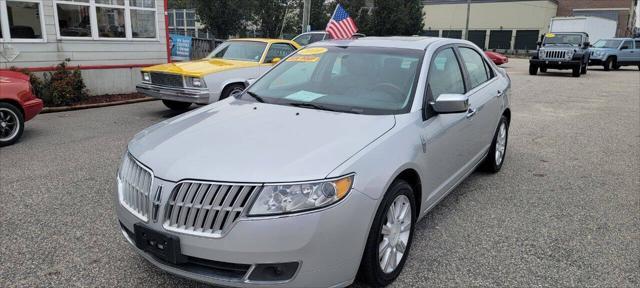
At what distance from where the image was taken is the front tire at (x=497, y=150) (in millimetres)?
5254

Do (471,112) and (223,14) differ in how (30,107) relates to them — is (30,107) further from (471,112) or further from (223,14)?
(223,14)

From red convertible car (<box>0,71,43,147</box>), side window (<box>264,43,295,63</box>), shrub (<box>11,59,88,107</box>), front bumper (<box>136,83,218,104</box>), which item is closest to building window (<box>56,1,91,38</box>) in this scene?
shrub (<box>11,59,88,107</box>)

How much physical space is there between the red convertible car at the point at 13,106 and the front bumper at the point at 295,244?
17.5 ft

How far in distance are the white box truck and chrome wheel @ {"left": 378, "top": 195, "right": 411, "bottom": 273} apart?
28587mm

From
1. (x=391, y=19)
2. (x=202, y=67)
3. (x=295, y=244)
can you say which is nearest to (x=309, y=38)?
(x=202, y=67)

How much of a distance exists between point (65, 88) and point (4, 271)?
7776 mm

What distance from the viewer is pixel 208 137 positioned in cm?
295

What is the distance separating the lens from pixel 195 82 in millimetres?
8367

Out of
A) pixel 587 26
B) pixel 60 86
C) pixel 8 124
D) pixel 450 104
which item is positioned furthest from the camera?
pixel 587 26

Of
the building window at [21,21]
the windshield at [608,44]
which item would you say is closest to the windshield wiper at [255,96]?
the building window at [21,21]

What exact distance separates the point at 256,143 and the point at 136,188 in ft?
2.42

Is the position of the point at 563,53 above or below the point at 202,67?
above

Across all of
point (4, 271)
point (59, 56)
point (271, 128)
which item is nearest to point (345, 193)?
point (271, 128)

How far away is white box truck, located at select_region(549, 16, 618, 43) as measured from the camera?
2781cm
